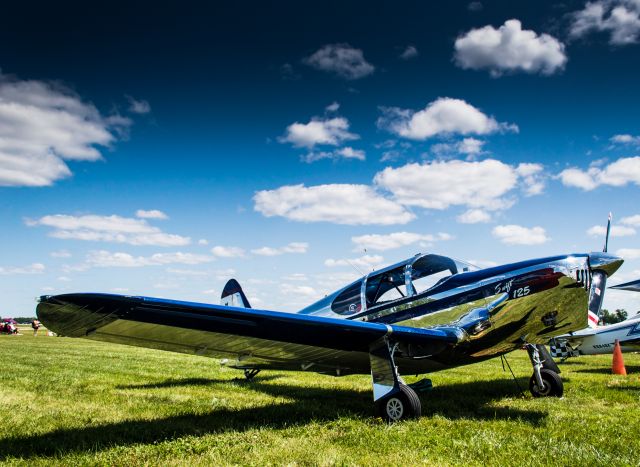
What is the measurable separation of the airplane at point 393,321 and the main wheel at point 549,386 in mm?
34

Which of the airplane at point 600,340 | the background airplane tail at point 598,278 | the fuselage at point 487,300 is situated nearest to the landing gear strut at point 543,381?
the background airplane tail at point 598,278

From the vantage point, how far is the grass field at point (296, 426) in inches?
150

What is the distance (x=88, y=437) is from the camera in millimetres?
4387

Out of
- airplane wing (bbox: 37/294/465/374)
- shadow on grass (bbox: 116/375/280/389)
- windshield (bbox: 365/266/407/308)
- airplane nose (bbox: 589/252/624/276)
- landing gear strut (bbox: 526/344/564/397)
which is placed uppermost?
airplane nose (bbox: 589/252/624/276)

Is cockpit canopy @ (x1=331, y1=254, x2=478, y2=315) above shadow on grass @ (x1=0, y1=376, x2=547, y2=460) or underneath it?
above

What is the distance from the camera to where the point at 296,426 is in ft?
16.4

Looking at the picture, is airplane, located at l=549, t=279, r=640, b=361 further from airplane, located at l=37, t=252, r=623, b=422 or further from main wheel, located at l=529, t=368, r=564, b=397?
airplane, located at l=37, t=252, r=623, b=422

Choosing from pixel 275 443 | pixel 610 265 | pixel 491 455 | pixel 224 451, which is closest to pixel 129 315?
pixel 224 451

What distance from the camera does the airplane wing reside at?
13.2 ft

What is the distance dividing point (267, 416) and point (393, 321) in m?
2.41

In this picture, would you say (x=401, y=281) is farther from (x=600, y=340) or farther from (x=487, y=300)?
(x=600, y=340)

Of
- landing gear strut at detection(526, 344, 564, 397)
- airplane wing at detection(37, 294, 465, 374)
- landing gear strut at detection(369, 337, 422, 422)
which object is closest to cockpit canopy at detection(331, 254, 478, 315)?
airplane wing at detection(37, 294, 465, 374)

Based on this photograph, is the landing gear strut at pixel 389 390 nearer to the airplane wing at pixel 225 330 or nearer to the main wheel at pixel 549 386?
the airplane wing at pixel 225 330

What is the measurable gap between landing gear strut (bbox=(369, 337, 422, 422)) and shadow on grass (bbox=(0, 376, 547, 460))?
1.30 ft
